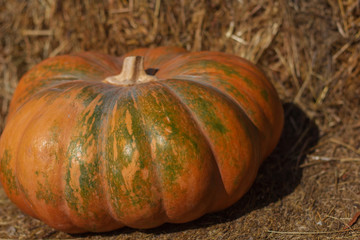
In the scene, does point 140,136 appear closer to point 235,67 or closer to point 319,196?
point 235,67

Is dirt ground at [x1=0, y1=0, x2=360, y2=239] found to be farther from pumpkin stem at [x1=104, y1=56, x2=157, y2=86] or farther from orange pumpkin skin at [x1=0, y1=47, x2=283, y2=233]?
pumpkin stem at [x1=104, y1=56, x2=157, y2=86]

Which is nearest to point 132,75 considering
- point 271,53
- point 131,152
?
point 131,152

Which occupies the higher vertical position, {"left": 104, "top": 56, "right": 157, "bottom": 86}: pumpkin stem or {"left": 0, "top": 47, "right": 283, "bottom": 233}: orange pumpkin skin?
{"left": 104, "top": 56, "right": 157, "bottom": 86}: pumpkin stem

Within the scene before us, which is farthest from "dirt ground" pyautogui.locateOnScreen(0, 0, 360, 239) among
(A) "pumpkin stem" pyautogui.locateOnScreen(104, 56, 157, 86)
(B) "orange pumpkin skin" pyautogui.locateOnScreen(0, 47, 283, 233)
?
(A) "pumpkin stem" pyautogui.locateOnScreen(104, 56, 157, 86)

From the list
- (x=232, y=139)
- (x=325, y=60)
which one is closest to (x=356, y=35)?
(x=325, y=60)

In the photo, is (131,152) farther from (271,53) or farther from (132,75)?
(271,53)

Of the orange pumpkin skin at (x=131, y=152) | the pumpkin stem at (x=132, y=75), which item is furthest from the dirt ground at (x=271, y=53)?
the pumpkin stem at (x=132, y=75)

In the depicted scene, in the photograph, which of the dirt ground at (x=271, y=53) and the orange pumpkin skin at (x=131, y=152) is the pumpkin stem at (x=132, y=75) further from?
the dirt ground at (x=271, y=53)
